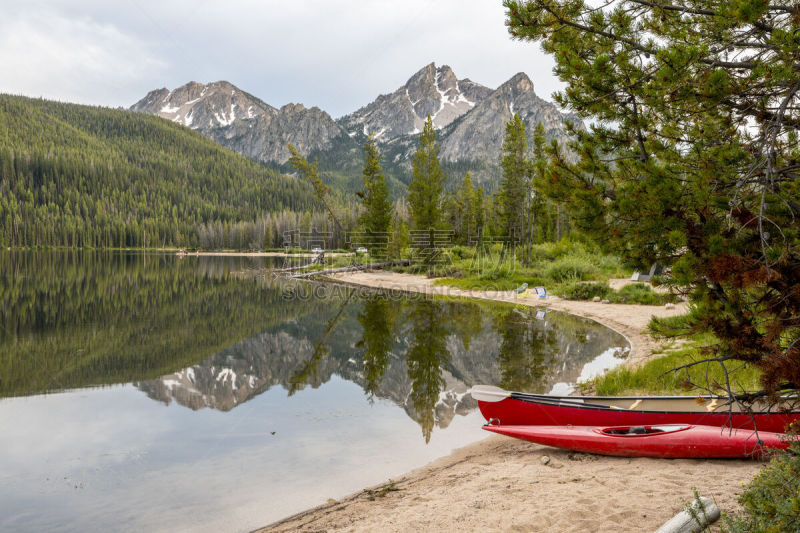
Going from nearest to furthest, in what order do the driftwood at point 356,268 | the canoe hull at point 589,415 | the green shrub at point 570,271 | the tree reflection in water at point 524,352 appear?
the canoe hull at point 589,415
the tree reflection in water at point 524,352
the green shrub at point 570,271
the driftwood at point 356,268

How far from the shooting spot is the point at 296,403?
10.4 meters

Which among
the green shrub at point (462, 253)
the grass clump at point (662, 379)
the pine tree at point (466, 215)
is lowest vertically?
the grass clump at point (662, 379)

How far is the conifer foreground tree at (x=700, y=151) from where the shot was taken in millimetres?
3119

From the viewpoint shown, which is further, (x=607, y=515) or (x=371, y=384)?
(x=371, y=384)

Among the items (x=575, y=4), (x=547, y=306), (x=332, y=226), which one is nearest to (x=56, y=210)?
(x=332, y=226)

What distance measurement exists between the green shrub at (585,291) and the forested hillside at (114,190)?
110705 millimetres

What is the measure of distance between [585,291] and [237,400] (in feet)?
65.8

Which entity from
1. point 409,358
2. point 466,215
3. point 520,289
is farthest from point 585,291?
point 466,215

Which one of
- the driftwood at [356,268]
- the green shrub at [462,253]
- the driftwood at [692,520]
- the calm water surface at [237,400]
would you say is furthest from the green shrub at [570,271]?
the driftwood at [692,520]

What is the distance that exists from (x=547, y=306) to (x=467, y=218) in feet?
122

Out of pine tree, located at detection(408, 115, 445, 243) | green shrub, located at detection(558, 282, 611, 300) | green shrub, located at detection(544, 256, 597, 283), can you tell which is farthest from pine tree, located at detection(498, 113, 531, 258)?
green shrub, located at detection(558, 282, 611, 300)

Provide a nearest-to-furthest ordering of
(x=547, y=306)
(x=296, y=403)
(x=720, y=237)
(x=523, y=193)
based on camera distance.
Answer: (x=720, y=237) → (x=296, y=403) → (x=547, y=306) → (x=523, y=193)

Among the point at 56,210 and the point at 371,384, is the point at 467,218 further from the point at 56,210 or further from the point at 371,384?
the point at 56,210

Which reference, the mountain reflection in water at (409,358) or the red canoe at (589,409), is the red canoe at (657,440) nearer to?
the red canoe at (589,409)
